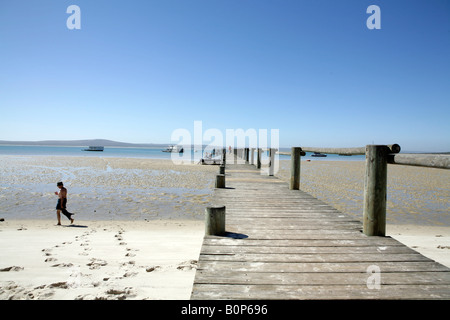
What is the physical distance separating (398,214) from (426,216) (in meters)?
0.98

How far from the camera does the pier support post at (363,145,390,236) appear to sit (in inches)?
138

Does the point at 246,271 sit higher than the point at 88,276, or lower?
higher

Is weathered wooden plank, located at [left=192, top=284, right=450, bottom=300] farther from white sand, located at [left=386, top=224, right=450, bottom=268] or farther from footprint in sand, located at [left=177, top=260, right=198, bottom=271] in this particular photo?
white sand, located at [left=386, top=224, right=450, bottom=268]

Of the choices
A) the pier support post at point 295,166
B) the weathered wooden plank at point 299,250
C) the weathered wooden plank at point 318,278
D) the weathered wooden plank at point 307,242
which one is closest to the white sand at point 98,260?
the weathered wooden plank at point 307,242

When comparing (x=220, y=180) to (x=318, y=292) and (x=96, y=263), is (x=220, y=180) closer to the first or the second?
(x=96, y=263)

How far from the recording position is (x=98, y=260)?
5.79 metres

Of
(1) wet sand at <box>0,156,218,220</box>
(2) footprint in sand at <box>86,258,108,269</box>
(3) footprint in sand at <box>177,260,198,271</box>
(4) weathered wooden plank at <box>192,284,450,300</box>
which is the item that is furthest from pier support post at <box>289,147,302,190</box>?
(2) footprint in sand at <box>86,258,108,269</box>

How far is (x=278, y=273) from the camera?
2.62 meters

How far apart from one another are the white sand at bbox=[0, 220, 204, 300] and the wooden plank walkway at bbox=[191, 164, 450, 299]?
1913 millimetres

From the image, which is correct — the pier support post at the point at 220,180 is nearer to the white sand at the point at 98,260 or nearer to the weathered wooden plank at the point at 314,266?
the white sand at the point at 98,260

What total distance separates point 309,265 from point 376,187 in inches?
59.1

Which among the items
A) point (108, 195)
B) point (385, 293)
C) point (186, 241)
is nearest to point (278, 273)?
point (385, 293)
